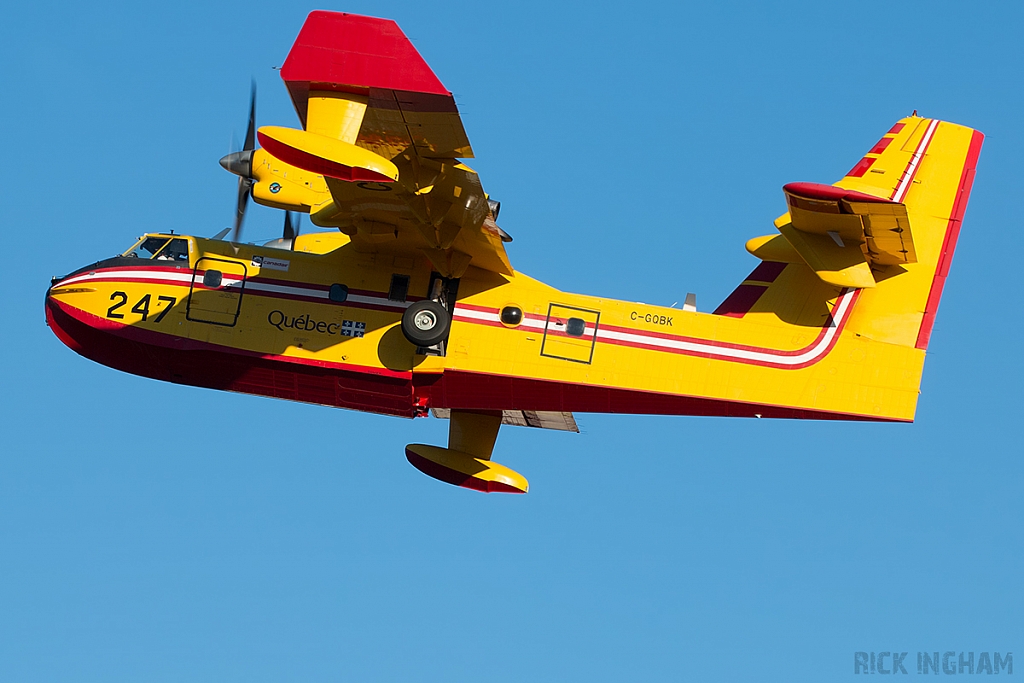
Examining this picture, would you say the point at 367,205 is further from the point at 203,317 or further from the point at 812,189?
the point at 812,189

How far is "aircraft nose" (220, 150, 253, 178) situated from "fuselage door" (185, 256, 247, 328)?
208 cm

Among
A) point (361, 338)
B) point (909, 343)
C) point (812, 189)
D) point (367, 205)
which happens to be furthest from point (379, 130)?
point (909, 343)

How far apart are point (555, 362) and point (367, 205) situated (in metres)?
3.64

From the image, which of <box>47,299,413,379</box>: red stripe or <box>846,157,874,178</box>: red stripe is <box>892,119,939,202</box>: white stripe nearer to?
<box>846,157,874,178</box>: red stripe

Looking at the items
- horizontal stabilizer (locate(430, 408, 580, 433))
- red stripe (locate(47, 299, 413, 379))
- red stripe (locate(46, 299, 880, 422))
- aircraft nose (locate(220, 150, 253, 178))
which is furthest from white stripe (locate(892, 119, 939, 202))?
aircraft nose (locate(220, 150, 253, 178))

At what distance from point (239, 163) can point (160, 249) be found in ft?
7.07

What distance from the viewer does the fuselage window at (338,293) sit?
61.3ft

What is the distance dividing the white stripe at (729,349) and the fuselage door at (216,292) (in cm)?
342

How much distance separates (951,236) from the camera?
18781mm

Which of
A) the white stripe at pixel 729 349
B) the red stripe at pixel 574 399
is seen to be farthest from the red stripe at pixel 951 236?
the red stripe at pixel 574 399

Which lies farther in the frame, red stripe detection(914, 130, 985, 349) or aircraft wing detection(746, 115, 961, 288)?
red stripe detection(914, 130, 985, 349)

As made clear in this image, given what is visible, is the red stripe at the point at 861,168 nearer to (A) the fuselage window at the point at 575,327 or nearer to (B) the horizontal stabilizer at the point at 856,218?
(B) the horizontal stabilizer at the point at 856,218

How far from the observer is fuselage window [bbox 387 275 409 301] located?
18.6 meters

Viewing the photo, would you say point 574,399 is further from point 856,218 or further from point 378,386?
point 856,218
